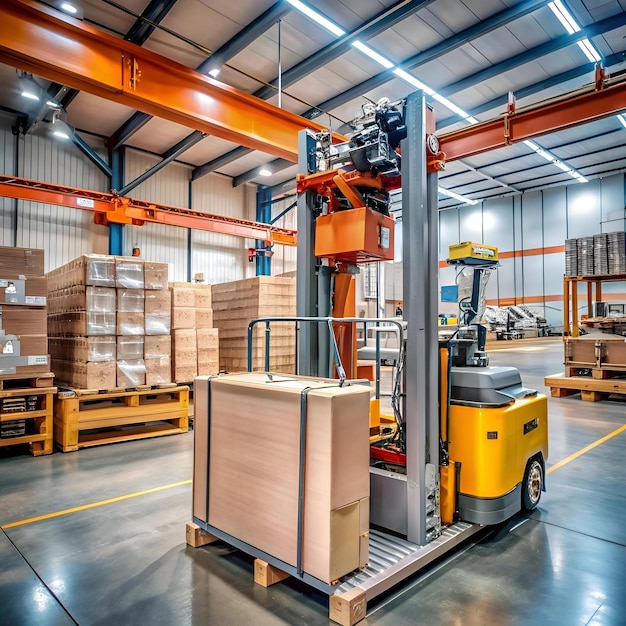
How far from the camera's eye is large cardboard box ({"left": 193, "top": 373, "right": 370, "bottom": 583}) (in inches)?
86.5

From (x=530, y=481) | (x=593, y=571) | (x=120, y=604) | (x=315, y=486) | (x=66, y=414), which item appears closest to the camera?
(x=315, y=486)

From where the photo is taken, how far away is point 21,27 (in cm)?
417

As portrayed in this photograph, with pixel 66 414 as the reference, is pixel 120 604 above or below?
below

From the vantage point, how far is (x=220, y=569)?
2707 millimetres

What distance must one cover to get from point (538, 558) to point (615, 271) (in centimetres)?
843

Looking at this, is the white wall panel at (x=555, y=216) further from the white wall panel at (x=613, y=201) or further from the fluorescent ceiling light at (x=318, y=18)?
the fluorescent ceiling light at (x=318, y=18)

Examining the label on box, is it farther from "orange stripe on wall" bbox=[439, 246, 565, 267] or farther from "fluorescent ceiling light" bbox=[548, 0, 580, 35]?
"orange stripe on wall" bbox=[439, 246, 565, 267]

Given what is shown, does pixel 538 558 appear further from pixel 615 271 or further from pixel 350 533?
pixel 615 271

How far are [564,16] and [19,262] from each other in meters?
9.06

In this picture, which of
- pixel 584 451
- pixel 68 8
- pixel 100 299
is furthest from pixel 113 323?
pixel 584 451

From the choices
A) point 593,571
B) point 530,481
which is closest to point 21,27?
point 530,481

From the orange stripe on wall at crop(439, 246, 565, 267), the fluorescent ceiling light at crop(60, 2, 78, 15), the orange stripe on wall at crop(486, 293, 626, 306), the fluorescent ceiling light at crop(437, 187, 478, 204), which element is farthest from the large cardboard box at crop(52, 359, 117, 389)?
the orange stripe on wall at crop(486, 293, 626, 306)

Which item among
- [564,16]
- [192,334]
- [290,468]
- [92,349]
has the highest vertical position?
[564,16]

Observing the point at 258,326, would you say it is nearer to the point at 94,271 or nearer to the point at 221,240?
the point at 94,271
